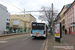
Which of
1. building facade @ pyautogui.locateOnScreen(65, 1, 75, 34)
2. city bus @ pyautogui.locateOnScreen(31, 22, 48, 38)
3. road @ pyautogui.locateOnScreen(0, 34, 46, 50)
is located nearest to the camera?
road @ pyautogui.locateOnScreen(0, 34, 46, 50)

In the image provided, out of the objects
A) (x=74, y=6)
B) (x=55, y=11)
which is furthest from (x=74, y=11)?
(x=55, y=11)

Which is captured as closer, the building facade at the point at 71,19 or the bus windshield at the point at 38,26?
the bus windshield at the point at 38,26

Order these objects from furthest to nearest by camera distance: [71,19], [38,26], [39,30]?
[71,19], [38,26], [39,30]

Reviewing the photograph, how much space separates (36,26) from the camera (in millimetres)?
14578

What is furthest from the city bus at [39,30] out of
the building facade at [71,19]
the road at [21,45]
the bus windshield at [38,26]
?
the building facade at [71,19]

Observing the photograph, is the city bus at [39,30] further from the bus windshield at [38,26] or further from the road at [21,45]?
the road at [21,45]

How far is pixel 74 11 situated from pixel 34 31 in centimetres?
1821

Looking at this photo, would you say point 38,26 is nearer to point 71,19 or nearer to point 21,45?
point 21,45

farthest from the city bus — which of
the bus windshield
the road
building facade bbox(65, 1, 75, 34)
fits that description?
building facade bbox(65, 1, 75, 34)

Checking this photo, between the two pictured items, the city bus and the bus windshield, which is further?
the bus windshield

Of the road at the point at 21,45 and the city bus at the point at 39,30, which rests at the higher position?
the city bus at the point at 39,30

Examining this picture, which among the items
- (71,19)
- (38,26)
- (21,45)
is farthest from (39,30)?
(71,19)

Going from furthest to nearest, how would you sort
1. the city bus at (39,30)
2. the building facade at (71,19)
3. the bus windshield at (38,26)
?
1. the building facade at (71,19)
2. the bus windshield at (38,26)
3. the city bus at (39,30)

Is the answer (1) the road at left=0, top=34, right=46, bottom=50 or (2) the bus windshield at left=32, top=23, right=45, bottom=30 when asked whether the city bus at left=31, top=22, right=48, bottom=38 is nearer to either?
(2) the bus windshield at left=32, top=23, right=45, bottom=30
